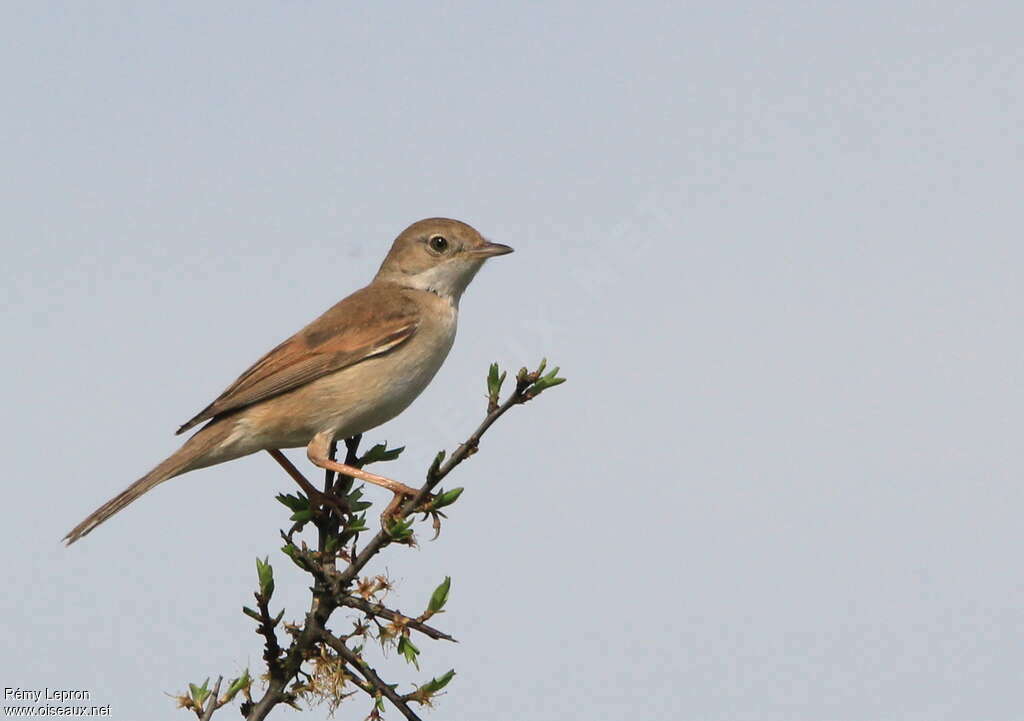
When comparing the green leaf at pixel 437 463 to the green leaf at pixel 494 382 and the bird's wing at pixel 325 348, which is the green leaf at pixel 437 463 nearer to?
the green leaf at pixel 494 382

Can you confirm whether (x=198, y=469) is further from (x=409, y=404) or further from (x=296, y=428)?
(x=409, y=404)

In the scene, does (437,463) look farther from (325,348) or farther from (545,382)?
(325,348)

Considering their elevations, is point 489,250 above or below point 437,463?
above

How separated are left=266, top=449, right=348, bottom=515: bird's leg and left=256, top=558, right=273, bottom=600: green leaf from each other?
0.81 m

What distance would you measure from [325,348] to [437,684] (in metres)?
3.43

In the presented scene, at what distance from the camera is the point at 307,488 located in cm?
668

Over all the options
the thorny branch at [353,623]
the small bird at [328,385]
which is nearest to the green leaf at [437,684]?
the thorny branch at [353,623]

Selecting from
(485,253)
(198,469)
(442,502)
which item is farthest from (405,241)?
(442,502)

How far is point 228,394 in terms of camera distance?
24.4 feet

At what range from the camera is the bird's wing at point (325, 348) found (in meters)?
7.38

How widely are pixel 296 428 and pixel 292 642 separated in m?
2.54

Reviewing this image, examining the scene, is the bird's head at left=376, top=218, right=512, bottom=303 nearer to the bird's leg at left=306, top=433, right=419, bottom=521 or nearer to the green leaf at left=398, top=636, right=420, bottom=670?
the bird's leg at left=306, top=433, right=419, bottom=521

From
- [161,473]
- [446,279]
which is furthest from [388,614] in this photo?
[446,279]

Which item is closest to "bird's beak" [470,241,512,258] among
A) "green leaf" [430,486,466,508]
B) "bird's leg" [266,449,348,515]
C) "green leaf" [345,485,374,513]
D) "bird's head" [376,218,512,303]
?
"bird's head" [376,218,512,303]
